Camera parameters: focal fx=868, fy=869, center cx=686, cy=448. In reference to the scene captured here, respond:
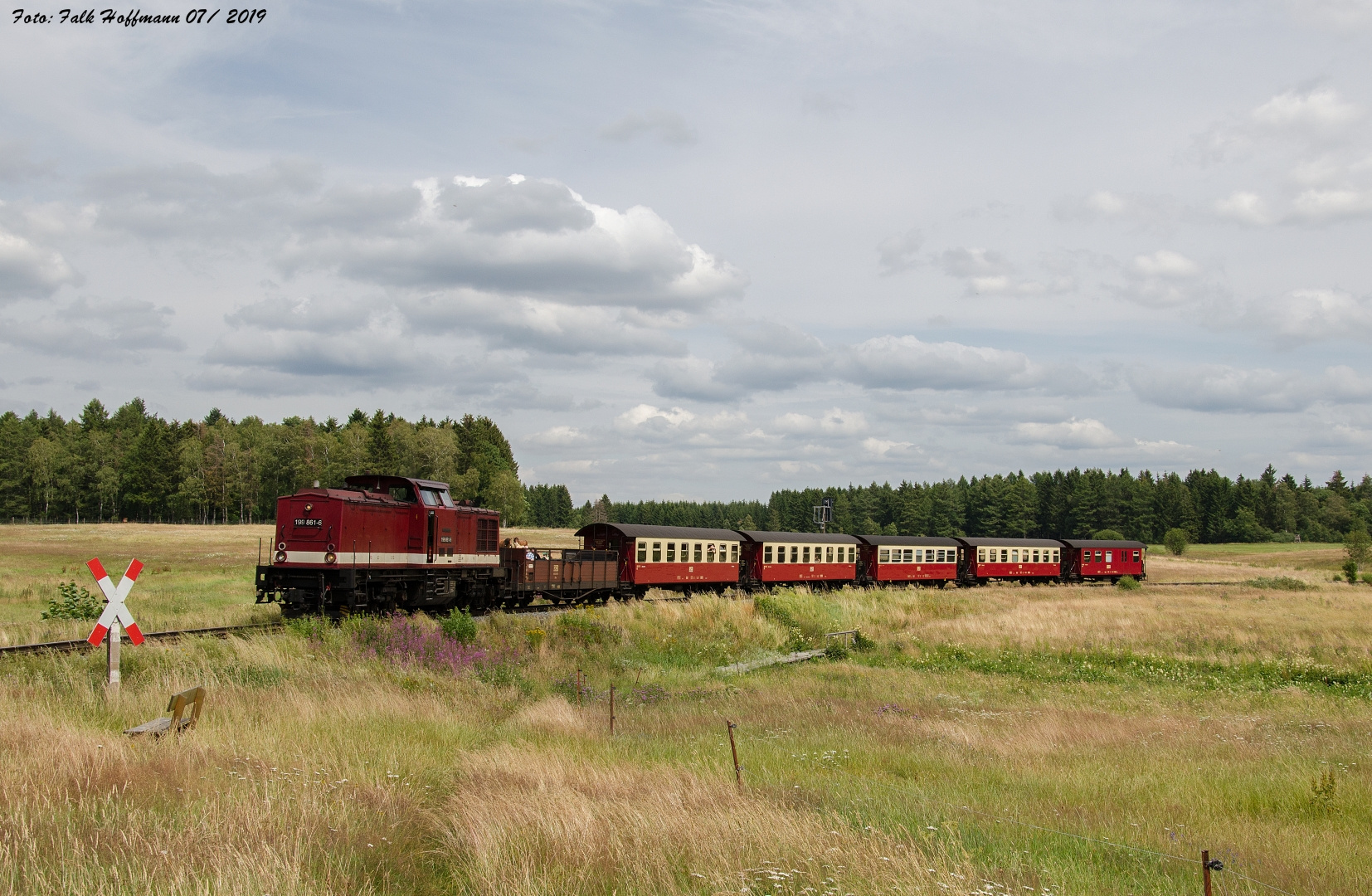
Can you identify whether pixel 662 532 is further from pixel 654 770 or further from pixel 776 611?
pixel 654 770

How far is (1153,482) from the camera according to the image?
13762 cm

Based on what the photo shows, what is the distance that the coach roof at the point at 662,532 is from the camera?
1415 inches

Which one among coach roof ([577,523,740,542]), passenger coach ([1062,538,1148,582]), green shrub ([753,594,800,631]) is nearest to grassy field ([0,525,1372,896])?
green shrub ([753,594,800,631])

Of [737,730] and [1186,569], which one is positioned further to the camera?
[1186,569]

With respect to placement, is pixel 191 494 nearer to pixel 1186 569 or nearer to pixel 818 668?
pixel 818 668

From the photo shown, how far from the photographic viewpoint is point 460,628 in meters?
21.4

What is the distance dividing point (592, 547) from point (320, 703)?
78.8ft

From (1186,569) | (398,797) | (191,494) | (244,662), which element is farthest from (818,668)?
(191,494)

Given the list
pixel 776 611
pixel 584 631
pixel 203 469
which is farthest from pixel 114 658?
pixel 203 469

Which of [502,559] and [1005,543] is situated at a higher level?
[502,559]

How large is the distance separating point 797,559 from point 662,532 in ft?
30.8

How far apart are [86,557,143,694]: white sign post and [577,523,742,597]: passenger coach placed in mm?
22524

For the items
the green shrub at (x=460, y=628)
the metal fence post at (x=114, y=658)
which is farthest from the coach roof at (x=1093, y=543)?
the metal fence post at (x=114, y=658)

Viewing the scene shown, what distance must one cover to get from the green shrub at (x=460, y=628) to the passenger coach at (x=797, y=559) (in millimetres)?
20555
